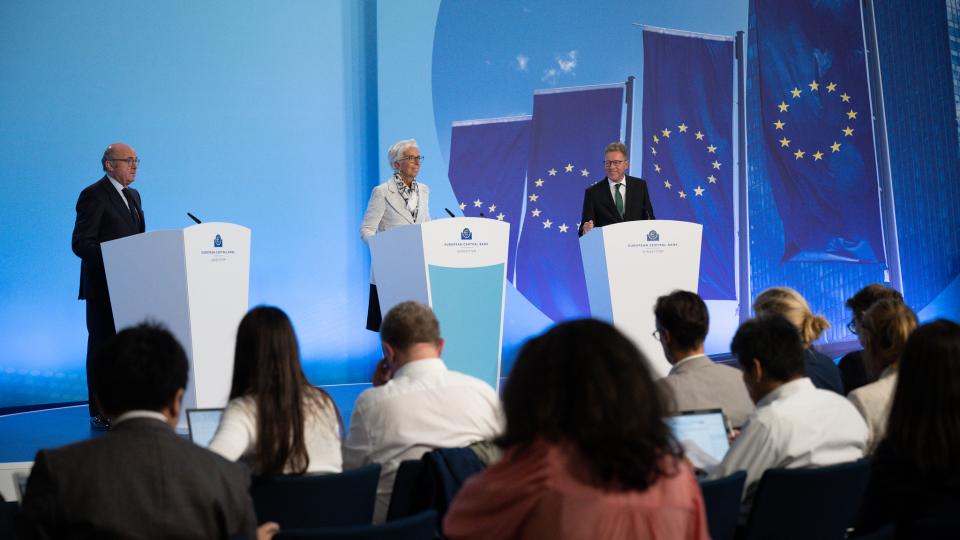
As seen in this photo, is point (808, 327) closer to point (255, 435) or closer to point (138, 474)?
point (255, 435)

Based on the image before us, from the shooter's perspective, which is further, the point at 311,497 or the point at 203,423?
the point at 203,423

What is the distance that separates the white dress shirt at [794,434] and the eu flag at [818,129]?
22.8 feet

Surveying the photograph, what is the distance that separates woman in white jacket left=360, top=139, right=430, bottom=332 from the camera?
556 centimetres

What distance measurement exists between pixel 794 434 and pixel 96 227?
391 cm

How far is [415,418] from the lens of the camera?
2496mm

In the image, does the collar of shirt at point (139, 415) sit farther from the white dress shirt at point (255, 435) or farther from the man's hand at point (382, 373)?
the man's hand at point (382, 373)

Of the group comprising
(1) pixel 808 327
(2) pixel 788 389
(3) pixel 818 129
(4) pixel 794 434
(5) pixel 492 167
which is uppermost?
(3) pixel 818 129

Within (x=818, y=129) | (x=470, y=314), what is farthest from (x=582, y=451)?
(x=818, y=129)

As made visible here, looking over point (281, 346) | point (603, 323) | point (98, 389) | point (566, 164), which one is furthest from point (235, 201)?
point (603, 323)

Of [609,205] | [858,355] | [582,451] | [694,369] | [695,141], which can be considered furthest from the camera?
[695,141]

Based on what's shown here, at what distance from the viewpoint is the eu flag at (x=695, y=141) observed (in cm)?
858

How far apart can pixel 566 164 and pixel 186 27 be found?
10.8 feet

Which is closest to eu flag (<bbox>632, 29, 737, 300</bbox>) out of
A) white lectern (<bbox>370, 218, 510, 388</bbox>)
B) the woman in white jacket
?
the woman in white jacket

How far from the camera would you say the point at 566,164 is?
821 centimetres
